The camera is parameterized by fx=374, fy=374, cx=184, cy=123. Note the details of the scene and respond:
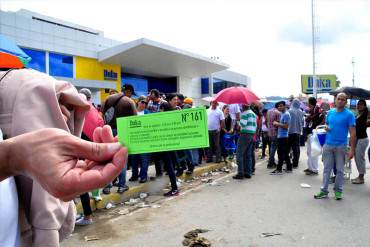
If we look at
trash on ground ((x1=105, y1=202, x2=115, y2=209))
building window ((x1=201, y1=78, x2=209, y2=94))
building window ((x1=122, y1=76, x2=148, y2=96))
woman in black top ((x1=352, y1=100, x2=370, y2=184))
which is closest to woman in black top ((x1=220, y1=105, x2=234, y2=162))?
woman in black top ((x1=352, y1=100, x2=370, y2=184))

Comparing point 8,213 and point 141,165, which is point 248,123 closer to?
point 141,165

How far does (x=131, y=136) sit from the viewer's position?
1.13 m

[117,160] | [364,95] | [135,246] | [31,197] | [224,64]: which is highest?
[224,64]

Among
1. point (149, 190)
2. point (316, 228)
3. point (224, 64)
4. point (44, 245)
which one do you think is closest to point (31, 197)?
point (44, 245)

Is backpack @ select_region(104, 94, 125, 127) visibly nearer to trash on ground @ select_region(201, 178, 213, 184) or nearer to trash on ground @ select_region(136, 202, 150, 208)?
trash on ground @ select_region(136, 202, 150, 208)

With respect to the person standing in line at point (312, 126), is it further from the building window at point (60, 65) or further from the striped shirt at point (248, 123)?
the building window at point (60, 65)

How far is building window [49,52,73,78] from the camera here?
18.1 m

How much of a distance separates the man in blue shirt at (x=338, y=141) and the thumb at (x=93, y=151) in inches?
234

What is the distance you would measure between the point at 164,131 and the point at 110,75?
21.2 m

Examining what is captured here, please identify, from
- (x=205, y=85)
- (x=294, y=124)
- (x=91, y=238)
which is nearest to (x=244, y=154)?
(x=294, y=124)

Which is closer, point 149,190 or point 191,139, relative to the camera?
point 191,139

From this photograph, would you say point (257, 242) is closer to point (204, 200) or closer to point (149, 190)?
point (204, 200)

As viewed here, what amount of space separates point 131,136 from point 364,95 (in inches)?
463

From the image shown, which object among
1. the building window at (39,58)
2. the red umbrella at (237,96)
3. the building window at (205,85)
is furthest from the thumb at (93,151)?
the building window at (205,85)
